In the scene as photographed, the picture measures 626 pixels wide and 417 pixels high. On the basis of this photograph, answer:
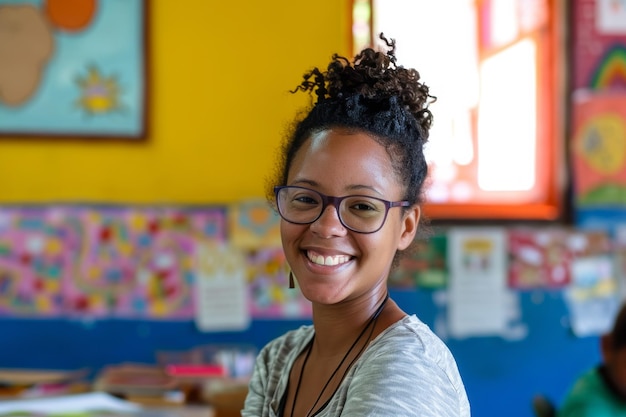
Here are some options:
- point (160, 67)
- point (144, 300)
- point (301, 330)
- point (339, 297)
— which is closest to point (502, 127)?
point (160, 67)

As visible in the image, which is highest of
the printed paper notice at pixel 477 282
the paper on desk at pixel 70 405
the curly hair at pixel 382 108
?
the curly hair at pixel 382 108

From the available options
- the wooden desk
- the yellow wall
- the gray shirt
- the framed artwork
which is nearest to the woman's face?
the gray shirt

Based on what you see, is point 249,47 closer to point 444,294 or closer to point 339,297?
point 444,294

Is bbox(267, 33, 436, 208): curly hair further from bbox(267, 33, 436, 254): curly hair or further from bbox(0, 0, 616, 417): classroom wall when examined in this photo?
bbox(0, 0, 616, 417): classroom wall

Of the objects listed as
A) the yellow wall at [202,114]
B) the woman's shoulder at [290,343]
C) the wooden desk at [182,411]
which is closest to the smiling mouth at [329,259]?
the woman's shoulder at [290,343]

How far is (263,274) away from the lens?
8.53ft

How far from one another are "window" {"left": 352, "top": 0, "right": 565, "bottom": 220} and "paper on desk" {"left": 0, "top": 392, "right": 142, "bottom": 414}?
133 centimetres

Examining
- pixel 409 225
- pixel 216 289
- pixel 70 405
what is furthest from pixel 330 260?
pixel 216 289

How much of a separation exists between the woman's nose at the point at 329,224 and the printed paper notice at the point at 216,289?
5.46 feet

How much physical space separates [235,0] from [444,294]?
133 centimetres

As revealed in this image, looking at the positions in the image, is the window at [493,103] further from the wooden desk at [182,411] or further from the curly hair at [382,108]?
the curly hair at [382,108]

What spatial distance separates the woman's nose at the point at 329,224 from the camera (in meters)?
0.95

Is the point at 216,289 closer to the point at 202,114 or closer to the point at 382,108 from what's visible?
the point at 202,114

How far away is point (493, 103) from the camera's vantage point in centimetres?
273
